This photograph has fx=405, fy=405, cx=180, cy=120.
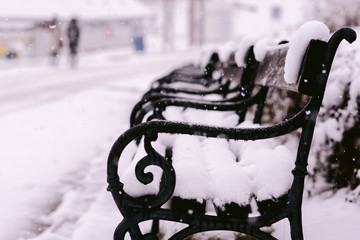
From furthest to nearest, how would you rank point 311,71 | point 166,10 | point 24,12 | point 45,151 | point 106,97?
point 166,10
point 24,12
point 106,97
point 45,151
point 311,71

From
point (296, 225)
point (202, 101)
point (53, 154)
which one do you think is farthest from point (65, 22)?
point (296, 225)

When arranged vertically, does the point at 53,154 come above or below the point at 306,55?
below

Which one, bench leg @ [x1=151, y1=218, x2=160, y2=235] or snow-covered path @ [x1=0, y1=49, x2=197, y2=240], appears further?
snow-covered path @ [x1=0, y1=49, x2=197, y2=240]

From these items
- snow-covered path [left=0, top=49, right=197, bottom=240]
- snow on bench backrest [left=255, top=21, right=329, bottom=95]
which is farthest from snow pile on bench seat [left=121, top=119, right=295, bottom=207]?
snow-covered path [left=0, top=49, right=197, bottom=240]

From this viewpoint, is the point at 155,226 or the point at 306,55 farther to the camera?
the point at 155,226

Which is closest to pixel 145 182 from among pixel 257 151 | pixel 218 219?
pixel 218 219

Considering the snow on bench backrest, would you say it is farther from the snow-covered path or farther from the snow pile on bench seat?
the snow-covered path

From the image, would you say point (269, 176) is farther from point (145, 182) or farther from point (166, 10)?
point (166, 10)

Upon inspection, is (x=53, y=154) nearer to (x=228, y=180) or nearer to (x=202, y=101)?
(x=202, y=101)

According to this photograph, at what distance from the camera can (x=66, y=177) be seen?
344 cm

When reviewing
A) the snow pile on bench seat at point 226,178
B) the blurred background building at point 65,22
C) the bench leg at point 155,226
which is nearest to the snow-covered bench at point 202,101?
the snow pile on bench seat at point 226,178

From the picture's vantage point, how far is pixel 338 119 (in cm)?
244

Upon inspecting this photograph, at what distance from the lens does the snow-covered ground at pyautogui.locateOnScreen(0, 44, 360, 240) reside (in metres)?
2.30

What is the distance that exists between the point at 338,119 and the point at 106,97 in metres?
6.23
